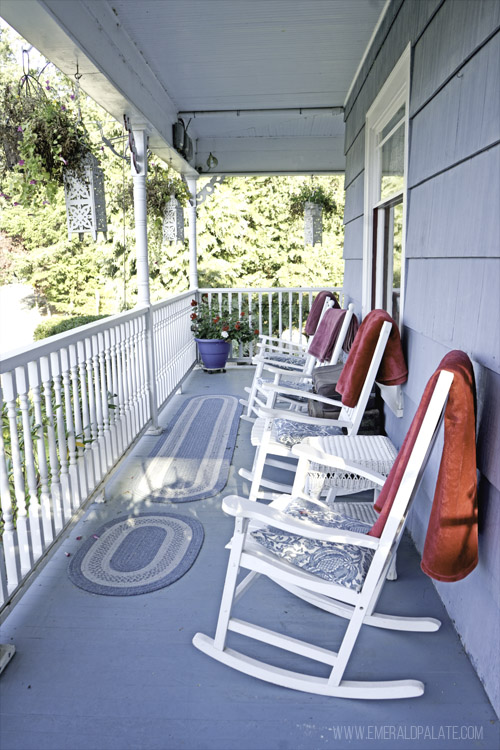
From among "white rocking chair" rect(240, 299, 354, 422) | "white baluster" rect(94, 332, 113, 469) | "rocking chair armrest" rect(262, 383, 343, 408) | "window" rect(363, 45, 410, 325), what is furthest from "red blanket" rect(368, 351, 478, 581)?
"white rocking chair" rect(240, 299, 354, 422)

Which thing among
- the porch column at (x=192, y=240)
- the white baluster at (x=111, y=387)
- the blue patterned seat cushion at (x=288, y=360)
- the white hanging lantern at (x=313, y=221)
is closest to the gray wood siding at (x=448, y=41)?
the white baluster at (x=111, y=387)

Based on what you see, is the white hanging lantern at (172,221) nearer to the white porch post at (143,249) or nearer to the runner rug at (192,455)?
the white porch post at (143,249)

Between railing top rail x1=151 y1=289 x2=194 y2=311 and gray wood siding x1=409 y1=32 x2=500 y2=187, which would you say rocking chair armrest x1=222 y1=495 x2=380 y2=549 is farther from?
railing top rail x1=151 y1=289 x2=194 y2=311

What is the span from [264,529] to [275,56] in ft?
11.4

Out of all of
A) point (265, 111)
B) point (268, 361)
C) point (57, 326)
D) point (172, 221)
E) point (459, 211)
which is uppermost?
point (265, 111)

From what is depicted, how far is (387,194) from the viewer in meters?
3.46

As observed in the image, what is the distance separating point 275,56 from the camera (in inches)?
160

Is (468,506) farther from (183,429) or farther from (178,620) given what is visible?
(183,429)

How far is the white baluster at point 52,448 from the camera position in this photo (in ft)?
7.47

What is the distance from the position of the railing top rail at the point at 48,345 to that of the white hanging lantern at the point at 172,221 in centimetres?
241

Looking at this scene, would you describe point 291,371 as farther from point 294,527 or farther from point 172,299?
point 294,527

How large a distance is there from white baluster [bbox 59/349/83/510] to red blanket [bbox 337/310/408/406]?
4.27 ft

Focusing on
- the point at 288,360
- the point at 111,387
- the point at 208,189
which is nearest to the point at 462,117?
the point at 111,387

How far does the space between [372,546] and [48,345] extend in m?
1.44
